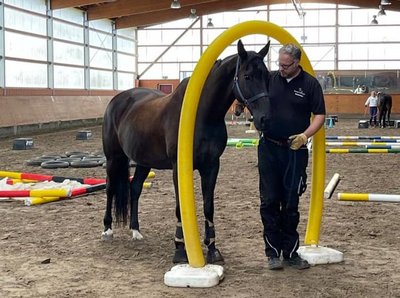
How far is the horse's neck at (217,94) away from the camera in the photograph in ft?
16.4

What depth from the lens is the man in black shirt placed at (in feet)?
15.7

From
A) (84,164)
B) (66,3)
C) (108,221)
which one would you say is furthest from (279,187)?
(66,3)

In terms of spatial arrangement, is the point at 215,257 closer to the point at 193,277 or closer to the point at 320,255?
the point at 193,277

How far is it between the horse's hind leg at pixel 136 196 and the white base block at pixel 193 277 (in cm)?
159

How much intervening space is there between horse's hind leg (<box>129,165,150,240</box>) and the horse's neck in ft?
5.56

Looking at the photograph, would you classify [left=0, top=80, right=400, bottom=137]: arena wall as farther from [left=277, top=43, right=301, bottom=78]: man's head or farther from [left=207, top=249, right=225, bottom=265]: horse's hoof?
[left=277, top=43, right=301, bottom=78]: man's head

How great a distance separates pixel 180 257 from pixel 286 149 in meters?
1.36

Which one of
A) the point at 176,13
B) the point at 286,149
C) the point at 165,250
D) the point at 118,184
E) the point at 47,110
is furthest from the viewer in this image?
the point at 176,13

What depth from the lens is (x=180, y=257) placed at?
17.1 feet

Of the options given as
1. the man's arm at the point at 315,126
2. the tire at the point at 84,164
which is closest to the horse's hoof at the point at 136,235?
the man's arm at the point at 315,126

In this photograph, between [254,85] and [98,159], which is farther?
[98,159]

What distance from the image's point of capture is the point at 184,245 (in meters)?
5.28

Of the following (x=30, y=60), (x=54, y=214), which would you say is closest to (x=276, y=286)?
(x=54, y=214)

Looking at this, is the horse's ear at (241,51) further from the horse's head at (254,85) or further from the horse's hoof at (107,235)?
the horse's hoof at (107,235)
